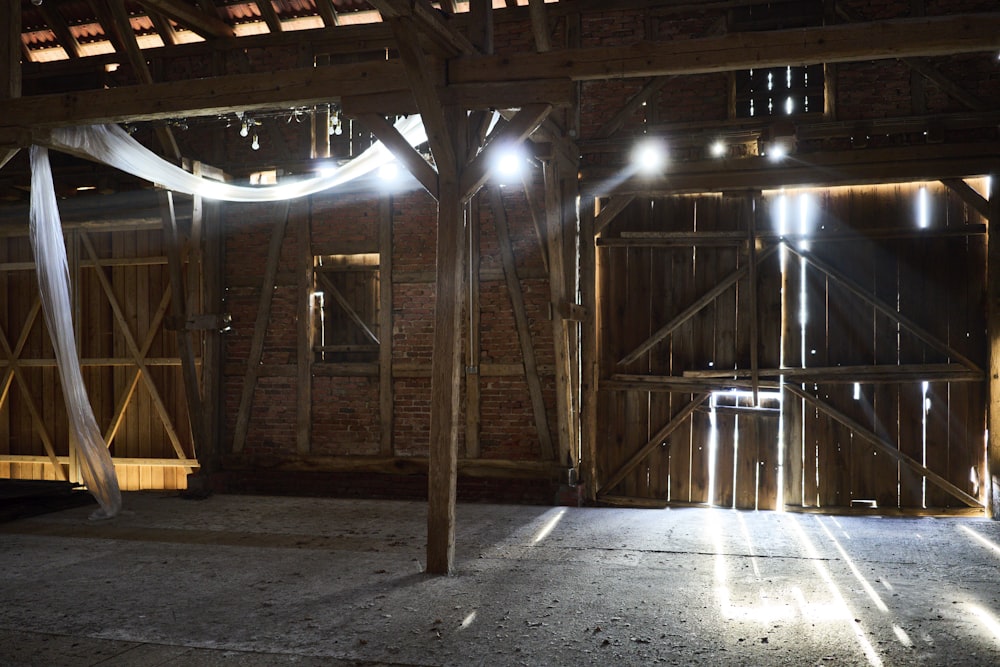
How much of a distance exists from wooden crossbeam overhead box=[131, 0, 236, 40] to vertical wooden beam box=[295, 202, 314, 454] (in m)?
1.99

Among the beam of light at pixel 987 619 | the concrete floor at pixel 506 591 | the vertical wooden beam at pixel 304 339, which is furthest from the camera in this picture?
the vertical wooden beam at pixel 304 339

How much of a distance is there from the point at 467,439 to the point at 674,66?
14.0 feet

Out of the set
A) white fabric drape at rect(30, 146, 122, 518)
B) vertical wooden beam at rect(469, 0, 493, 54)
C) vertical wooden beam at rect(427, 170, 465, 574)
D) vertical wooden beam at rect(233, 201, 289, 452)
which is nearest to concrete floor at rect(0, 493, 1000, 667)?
vertical wooden beam at rect(427, 170, 465, 574)

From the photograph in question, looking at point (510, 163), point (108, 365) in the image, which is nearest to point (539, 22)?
point (510, 163)

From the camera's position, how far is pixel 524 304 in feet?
25.2

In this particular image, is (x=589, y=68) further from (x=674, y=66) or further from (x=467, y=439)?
(x=467, y=439)

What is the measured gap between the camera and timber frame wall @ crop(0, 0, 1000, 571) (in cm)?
691

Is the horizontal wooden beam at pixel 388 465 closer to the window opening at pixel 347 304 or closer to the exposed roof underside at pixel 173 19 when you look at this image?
the window opening at pixel 347 304

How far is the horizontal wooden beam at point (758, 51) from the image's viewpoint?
4.34 m

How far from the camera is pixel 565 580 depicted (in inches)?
190

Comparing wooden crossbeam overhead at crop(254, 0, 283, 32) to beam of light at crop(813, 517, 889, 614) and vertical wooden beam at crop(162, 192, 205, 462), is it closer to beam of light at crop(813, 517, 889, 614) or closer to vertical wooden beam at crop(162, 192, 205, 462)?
vertical wooden beam at crop(162, 192, 205, 462)

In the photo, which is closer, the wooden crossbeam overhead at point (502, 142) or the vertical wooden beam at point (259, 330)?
the wooden crossbeam overhead at point (502, 142)

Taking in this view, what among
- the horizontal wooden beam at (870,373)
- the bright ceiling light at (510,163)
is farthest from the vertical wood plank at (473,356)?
the horizontal wooden beam at (870,373)

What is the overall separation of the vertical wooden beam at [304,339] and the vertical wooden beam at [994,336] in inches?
249
